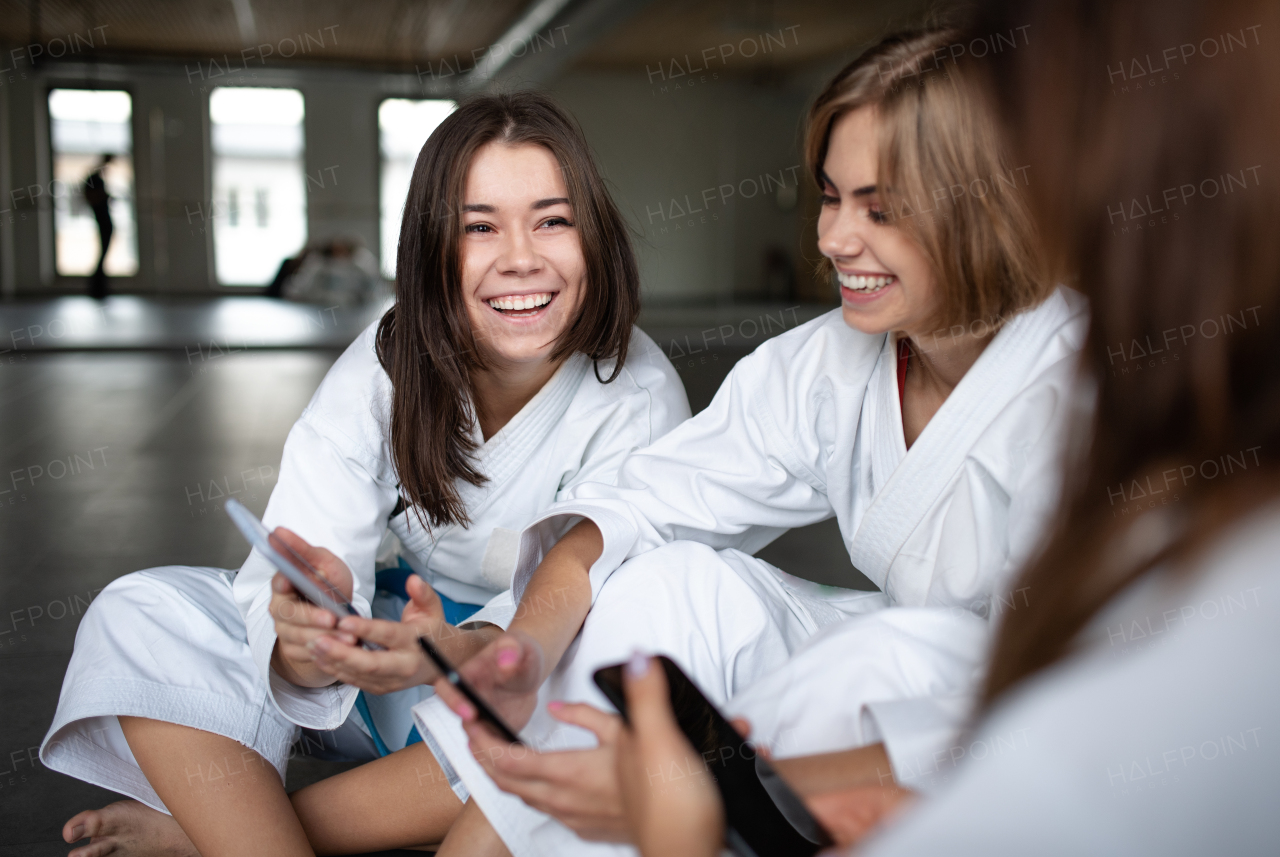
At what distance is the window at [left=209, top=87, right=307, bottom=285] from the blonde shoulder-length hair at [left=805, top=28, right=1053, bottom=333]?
12.6 metres

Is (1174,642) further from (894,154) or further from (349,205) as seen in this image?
(349,205)

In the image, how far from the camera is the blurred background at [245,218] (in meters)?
2.92

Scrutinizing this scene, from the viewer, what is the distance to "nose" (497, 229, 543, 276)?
149cm

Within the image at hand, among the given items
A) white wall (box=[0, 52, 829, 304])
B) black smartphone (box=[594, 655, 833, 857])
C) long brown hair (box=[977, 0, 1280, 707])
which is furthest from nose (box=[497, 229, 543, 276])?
white wall (box=[0, 52, 829, 304])

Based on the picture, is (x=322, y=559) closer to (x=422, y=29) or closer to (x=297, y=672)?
(x=297, y=672)

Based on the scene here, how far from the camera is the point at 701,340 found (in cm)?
756

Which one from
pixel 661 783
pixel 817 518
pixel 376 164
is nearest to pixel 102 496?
pixel 817 518

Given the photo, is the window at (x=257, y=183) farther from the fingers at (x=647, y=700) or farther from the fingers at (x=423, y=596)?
the fingers at (x=647, y=700)

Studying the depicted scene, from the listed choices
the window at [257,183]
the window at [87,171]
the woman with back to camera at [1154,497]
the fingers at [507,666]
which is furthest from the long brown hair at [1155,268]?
the window at [257,183]

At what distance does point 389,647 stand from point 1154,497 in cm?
86

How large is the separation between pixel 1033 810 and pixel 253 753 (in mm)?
1122

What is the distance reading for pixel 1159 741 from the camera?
0.49m

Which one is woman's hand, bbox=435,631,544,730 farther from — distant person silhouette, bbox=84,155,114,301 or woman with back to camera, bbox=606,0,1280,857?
distant person silhouette, bbox=84,155,114,301

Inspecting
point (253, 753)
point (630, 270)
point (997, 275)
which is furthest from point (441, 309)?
point (997, 275)
